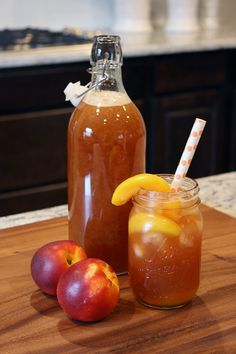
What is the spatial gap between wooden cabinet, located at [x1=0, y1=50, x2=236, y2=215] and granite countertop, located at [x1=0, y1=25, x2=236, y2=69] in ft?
0.13

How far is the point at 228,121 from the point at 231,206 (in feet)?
5.07

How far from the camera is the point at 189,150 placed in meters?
0.79

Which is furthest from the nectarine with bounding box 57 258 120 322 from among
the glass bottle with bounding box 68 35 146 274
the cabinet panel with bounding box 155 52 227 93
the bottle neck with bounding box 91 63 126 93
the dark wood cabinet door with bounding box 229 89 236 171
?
the dark wood cabinet door with bounding box 229 89 236 171

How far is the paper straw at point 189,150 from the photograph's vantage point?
2.57 feet

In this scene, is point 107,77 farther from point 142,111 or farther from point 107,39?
point 142,111

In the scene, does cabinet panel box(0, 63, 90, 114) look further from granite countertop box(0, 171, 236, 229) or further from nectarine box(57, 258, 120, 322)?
nectarine box(57, 258, 120, 322)

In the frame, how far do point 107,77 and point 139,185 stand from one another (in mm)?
169

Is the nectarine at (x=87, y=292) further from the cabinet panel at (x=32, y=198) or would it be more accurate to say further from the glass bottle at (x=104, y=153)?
the cabinet panel at (x=32, y=198)

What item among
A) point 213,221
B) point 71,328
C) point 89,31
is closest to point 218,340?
point 71,328

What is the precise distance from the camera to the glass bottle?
0.86 m

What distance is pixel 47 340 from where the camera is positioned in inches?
28.6

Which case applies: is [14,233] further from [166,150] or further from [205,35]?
[205,35]

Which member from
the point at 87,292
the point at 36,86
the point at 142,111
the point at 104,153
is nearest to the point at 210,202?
the point at 104,153

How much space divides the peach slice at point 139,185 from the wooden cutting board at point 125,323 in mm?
140
